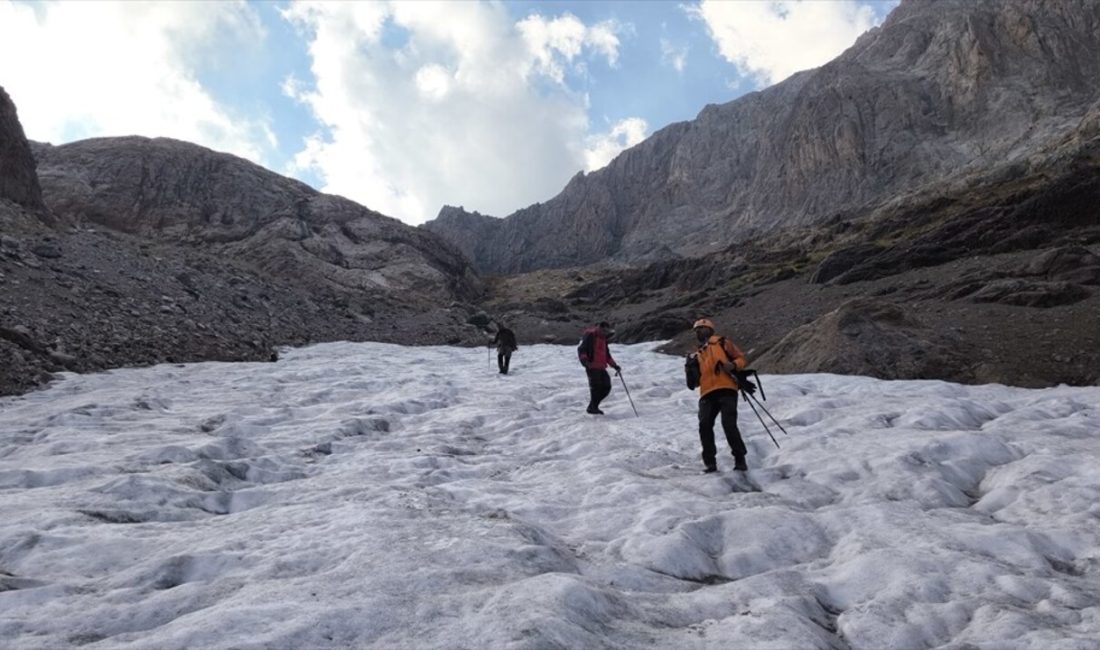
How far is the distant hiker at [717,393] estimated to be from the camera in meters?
10.3

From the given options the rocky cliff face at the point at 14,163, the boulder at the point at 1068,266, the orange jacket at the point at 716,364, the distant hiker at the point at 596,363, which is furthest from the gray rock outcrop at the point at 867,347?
the rocky cliff face at the point at 14,163

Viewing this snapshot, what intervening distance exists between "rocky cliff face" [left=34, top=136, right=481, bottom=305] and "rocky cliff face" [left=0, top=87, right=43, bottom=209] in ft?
60.6

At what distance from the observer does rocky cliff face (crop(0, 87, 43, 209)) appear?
3300 cm

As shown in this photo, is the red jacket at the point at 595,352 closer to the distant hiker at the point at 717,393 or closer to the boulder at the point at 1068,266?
the distant hiker at the point at 717,393

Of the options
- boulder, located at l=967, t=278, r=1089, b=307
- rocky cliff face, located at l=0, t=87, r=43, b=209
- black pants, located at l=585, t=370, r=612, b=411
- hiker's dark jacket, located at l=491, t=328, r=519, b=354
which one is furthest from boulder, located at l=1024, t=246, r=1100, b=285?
rocky cliff face, located at l=0, t=87, r=43, b=209

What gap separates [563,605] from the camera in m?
5.32

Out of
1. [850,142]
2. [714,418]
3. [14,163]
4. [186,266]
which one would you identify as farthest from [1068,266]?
[850,142]

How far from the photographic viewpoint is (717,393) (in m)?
10.5

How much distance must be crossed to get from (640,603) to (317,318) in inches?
1367

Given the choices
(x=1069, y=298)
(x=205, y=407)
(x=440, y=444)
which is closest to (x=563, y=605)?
(x=440, y=444)

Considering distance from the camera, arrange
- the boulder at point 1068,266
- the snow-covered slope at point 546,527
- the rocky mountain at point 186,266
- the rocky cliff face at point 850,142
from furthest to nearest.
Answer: the rocky cliff face at point 850,142
the boulder at point 1068,266
the rocky mountain at point 186,266
the snow-covered slope at point 546,527

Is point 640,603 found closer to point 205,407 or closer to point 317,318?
Result: point 205,407

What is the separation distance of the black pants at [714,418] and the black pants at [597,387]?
16.0ft

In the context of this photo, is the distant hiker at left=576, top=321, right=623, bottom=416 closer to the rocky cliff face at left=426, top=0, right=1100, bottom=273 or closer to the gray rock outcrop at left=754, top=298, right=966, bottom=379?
the gray rock outcrop at left=754, top=298, right=966, bottom=379
